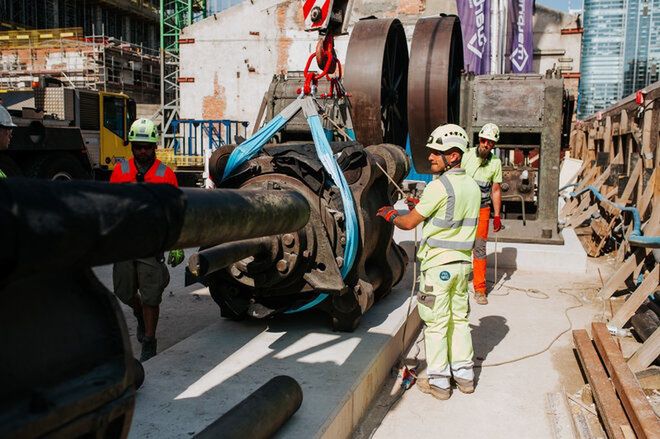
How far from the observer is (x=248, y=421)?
2465mm

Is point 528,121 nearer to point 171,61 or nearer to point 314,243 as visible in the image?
point 314,243

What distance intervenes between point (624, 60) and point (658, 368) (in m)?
152

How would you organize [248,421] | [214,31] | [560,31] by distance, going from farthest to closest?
[214,31] < [560,31] < [248,421]

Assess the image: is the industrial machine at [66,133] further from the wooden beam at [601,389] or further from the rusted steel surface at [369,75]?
the wooden beam at [601,389]

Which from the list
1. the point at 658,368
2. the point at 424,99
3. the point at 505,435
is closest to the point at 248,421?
the point at 505,435

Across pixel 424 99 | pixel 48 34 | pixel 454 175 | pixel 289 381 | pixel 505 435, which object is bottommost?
pixel 505 435

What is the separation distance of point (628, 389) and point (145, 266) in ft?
10.4

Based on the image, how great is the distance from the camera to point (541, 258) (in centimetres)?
753

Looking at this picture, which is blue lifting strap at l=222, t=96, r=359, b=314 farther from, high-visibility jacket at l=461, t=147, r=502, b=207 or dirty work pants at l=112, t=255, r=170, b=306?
high-visibility jacket at l=461, t=147, r=502, b=207

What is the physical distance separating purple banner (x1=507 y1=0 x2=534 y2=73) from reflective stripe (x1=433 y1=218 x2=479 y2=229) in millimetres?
12182

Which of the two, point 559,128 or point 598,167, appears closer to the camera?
point 559,128

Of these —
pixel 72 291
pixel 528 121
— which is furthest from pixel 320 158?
pixel 528 121

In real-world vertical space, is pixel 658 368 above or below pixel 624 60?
below

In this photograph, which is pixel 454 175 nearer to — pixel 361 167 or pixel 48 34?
pixel 361 167
